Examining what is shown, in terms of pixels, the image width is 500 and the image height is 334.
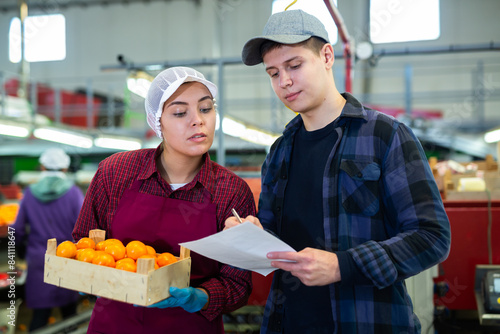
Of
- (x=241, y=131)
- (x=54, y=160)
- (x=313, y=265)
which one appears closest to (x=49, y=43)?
(x=241, y=131)

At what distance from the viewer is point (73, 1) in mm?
14977

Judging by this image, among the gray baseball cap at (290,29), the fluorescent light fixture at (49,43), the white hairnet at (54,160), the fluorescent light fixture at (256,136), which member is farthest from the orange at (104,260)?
the fluorescent light fixture at (49,43)

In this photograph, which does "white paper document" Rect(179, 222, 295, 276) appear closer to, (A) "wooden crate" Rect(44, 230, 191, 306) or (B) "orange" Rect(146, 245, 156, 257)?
(A) "wooden crate" Rect(44, 230, 191, 306)

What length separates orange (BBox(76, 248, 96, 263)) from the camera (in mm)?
1649

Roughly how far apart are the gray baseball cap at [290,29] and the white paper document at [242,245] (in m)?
0.67

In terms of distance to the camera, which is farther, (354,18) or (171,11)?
(171,11)

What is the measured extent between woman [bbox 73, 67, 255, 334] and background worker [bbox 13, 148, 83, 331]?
284cm

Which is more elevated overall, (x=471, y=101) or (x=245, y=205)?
(x=471, y=101)

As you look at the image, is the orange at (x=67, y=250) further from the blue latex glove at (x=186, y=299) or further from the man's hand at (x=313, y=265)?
the man's hand at (x=313, y=265)

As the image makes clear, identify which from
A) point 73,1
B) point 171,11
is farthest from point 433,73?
point 73,1

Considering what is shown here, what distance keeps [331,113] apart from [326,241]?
476mm

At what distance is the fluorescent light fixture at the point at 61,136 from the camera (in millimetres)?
7527

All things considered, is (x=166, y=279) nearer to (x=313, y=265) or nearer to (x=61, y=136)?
→ (x=313, y=265)

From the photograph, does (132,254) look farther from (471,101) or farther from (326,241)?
(471,101)
